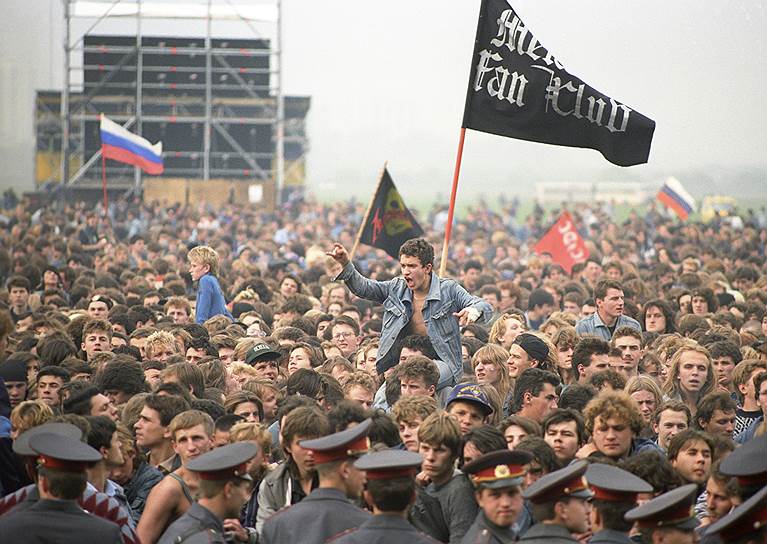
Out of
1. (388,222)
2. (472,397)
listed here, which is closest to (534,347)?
(472,397)

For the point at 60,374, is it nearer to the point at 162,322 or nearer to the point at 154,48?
the point at 162,322

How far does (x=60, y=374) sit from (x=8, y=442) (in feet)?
5.02

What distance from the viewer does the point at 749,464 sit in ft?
20.0

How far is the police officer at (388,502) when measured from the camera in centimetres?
586

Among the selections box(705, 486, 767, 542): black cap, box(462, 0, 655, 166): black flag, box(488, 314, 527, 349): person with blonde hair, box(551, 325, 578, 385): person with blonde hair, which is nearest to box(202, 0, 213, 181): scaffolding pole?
box(488, 314, 527, 349): person with blonde hair

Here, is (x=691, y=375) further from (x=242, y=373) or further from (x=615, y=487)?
(x=615, y=487)

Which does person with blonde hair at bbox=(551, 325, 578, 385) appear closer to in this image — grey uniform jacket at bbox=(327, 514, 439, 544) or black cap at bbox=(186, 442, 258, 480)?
black cap at bbox=(186, 442, 258, 480)

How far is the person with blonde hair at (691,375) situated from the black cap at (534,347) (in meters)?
0.86

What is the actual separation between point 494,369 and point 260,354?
1753mm

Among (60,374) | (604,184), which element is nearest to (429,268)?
(60,374)

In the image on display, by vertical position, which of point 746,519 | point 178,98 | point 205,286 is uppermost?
point 746,519

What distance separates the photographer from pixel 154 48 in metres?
38.8

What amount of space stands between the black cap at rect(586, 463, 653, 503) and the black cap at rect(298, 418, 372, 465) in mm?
948

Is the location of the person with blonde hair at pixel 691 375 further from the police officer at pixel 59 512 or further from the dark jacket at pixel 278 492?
the police officer at pixel 59 512
